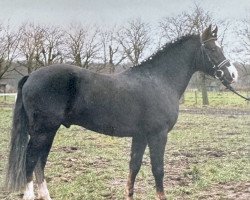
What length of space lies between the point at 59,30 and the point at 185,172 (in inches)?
1511

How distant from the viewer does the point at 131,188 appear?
17.1ft

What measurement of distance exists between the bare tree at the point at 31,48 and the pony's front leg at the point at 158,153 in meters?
28.4

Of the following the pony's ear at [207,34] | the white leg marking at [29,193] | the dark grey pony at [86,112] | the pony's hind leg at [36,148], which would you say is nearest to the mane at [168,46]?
the pony's ear at [207,34]

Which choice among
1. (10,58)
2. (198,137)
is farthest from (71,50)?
(198,137)

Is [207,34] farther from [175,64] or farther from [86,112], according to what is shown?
[86,112]

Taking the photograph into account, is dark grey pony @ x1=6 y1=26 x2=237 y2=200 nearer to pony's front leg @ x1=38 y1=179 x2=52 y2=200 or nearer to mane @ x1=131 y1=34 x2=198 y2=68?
pony's front leg @ x1=38 y1=179 x2=52 y2=200

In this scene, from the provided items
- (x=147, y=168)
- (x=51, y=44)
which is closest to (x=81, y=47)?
(x=51, y=44)

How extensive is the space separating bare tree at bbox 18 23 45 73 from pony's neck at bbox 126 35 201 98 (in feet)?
91.1

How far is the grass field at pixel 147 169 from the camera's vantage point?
5.51 m

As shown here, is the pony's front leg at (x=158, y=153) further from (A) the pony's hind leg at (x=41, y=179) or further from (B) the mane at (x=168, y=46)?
(A) the pony's hind leg at (x=41, y=179)

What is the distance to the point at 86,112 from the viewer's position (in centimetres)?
493

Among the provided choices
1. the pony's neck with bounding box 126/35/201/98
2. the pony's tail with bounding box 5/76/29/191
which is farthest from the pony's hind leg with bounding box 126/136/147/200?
the pony's tail with bounding box 5/76/29/191

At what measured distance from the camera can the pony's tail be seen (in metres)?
4.98

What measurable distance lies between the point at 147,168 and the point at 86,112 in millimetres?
2632
